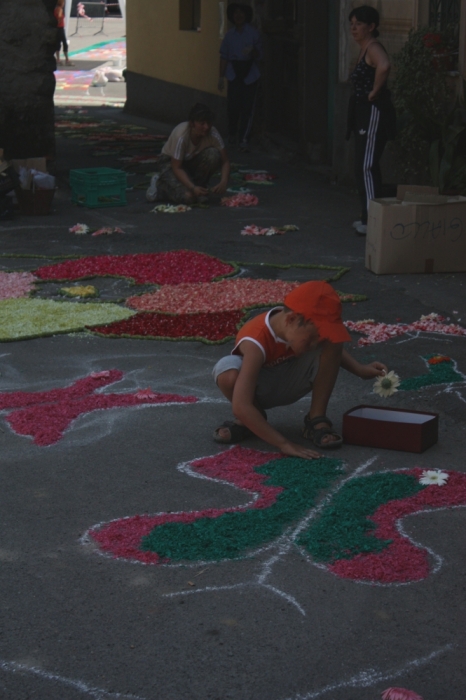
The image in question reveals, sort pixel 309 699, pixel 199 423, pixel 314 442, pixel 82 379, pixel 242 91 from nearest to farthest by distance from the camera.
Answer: pixel 309 699 → pixel 314 442 → pixel 199 423 → pixel 82 379 → pixel 242 91

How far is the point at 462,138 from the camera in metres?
8.99

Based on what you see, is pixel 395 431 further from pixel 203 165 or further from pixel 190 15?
pixel 190 15

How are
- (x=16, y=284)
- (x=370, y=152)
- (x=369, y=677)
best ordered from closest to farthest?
(x=369, y=677) < (x=16, y=284) < (x=370, y=152)

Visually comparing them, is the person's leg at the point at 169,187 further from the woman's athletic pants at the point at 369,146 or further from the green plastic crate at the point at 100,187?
the woman's athletic pants at the point at 369,146

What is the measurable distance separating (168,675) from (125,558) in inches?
27.2

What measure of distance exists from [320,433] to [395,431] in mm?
316

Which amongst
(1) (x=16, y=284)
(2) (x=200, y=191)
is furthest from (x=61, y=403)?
(2) (x=200, y=191)

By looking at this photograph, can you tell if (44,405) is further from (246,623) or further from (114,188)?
(114,188)

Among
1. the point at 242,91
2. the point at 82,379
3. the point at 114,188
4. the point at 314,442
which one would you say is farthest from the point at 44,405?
the point at 242,91

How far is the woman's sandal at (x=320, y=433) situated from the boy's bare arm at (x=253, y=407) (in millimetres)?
161

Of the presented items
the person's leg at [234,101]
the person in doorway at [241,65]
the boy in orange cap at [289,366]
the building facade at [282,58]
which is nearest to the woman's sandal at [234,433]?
the boy in orange cap at [289,366]

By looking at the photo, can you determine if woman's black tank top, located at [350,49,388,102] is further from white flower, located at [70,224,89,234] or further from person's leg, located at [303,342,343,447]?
person's leg, located at [303,342,343,447]

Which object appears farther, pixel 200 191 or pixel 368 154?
pixel 200 191

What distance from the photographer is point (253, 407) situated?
431 cm
